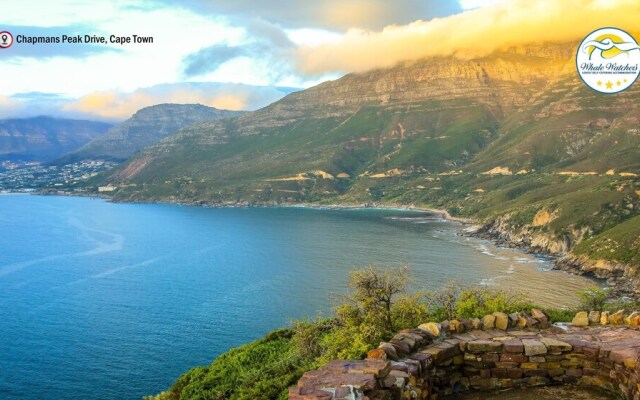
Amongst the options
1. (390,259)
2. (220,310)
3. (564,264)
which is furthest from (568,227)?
(220,310)

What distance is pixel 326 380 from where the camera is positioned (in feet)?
39.2

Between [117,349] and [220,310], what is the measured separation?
23.4 m

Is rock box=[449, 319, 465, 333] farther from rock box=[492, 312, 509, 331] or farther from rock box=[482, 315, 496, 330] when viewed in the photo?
rock box=[492, 312, 509, 331]

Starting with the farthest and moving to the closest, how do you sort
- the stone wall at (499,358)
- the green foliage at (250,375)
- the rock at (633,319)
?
the green foliage at (250,375) → the rock at (633,319) → the stone wall at (499,358)

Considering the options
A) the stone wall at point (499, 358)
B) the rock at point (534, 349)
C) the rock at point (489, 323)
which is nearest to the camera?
the stone wall at point (499, 358)

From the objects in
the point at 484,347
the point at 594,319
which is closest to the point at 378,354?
the point at 484,347

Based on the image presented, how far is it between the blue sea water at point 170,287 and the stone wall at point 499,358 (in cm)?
4961

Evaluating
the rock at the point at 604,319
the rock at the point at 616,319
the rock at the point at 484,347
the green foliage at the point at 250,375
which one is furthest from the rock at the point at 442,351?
the green foliage at the point at 250,375

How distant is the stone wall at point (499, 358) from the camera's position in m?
13.6

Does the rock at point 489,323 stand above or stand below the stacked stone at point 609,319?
above

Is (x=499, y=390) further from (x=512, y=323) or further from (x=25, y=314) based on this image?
(x=25, y=314)

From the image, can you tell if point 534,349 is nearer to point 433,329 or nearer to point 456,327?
point 456,327

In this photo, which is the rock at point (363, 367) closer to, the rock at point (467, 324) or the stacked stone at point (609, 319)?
the rock at point (467, 324)

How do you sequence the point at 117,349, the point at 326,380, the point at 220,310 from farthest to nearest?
the point at 220,310, the point at 117,349, the point at 326,380
